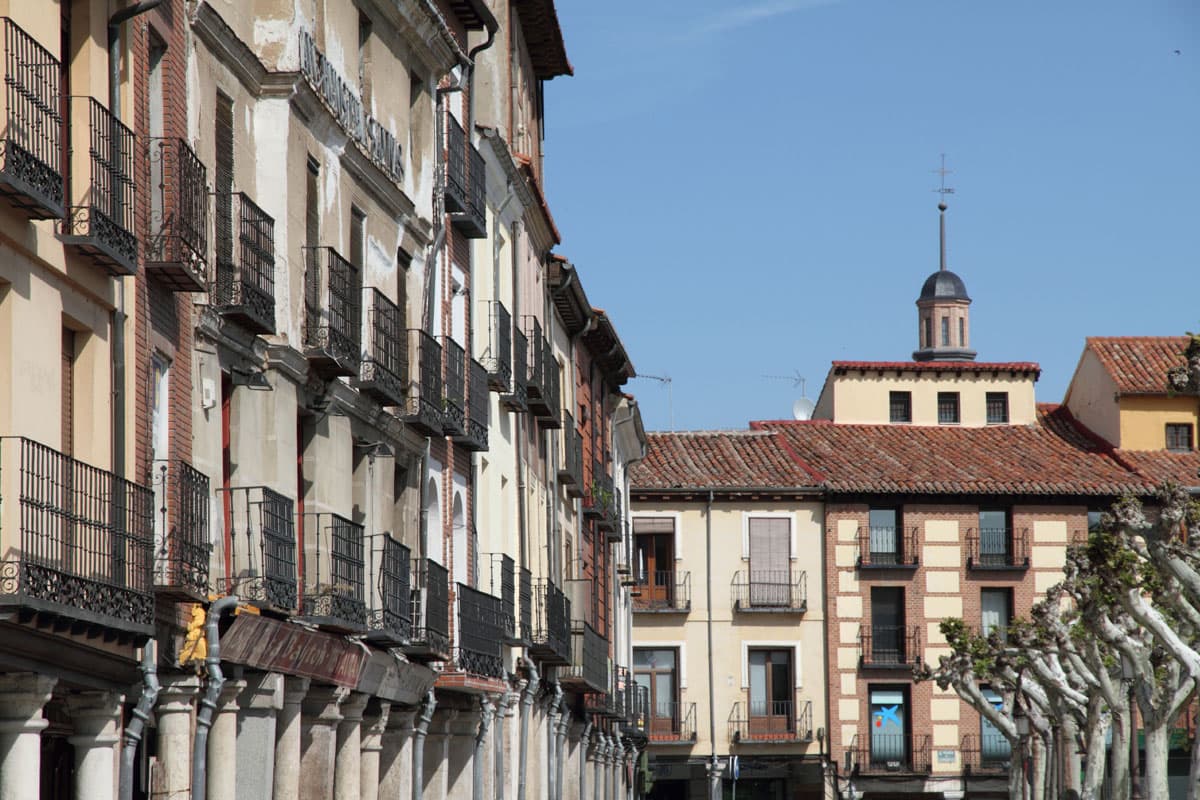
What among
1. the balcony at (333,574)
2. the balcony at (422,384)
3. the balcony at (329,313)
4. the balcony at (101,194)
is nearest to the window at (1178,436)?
the balcony at (422,384)

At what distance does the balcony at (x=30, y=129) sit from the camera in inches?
543

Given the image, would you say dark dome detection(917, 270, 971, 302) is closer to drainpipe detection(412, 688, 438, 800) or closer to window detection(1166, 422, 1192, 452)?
window detection(1166, 422, 1192, 452)

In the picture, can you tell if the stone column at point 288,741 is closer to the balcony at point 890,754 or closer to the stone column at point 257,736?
the stone column at point 257,736

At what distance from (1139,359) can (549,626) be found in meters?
40.3

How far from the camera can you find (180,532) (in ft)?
58.0

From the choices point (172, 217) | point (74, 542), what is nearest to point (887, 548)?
point (172, 217)

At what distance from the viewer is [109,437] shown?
16469 millimetres

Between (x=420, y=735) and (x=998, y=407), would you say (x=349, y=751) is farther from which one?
(x=998, y=407)

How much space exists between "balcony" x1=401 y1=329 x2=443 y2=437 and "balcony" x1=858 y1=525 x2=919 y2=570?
41.9m

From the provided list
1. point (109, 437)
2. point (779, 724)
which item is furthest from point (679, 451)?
point (109, 437)

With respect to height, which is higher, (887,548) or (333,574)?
(887,548)

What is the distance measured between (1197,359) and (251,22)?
11.2 meters

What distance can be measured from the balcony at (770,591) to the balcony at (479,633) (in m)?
36.0

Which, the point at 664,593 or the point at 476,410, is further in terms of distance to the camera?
the point at 664,593
